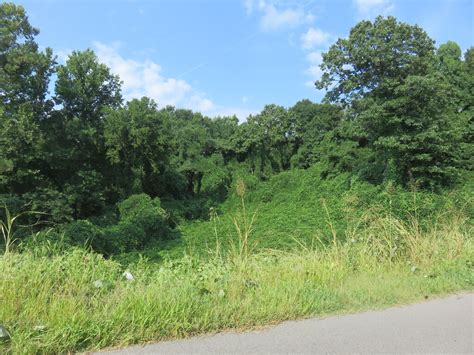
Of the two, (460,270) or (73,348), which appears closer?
(73,348)

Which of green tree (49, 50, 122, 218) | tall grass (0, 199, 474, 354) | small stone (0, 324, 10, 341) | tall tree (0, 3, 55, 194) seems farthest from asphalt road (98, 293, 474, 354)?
green tree (49, 50, 122, 218)

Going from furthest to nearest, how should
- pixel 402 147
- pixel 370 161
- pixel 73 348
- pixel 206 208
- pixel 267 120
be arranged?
pixel 267 120, pixel 206 208, pixel 370 161, pixel 402 147, pixel 73 348

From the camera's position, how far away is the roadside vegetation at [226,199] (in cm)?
305

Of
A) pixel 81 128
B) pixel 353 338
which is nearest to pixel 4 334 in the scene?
pixel 353 338

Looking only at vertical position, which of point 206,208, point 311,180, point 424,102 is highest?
point 424,102

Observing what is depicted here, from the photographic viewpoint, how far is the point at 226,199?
37531 millimetres

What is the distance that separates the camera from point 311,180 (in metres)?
31.9

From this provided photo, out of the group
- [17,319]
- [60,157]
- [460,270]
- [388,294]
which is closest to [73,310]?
[17,319]

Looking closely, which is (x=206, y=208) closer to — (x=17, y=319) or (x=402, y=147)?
(x=402, y=147)

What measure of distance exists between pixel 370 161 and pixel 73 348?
26130 mm

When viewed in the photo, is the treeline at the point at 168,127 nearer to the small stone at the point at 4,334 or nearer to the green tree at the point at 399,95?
the green tree at the point at 399,95

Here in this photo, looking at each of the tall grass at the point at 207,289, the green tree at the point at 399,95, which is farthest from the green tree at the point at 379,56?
the tall grass at the point at 207,289

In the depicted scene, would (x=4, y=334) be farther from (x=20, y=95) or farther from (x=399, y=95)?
(x=20, y=95)

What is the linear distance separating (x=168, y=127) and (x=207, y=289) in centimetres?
2655
